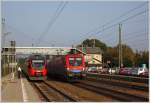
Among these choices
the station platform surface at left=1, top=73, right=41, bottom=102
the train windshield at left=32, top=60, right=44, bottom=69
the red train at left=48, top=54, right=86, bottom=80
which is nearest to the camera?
the station platform surface at left=1, top=73, right=41, bottom=102

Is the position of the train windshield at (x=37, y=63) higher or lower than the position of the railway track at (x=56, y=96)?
higher

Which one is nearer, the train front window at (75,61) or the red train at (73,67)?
the red train at (73,67)

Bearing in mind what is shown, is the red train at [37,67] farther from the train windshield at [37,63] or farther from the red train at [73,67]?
the red train at [73,67]

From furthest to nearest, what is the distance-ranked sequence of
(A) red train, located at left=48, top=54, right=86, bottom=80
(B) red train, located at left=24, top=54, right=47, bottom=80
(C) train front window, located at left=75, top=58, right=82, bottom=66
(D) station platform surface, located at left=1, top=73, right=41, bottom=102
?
(B) red train, located at left=24, top=54, right=47, bottom=80
(C) train front window, located at left=75, top=58, right=82, bottom=66
(A) red train, located at left=48, top=54, right=86, bottom=80
(D) station platform surface, located at left=1, top=73, right=41, bottom=102

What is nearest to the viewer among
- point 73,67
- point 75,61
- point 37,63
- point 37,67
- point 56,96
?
point 56,96

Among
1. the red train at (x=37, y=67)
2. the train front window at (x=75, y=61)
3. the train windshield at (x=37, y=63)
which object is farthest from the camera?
Result: the train windshield at (x=37, y=63)

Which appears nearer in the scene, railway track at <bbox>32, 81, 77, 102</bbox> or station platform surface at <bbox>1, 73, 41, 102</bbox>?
station platform surface at <bbox>1, 73, 41, 102</bbox>

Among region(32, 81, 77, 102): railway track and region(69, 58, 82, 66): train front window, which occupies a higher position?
region(69, 58, 82, 66): train front window

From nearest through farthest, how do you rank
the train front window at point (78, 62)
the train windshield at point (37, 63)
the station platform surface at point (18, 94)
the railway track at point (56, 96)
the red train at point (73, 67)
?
the station platform surface at point (18, 94), the railway track at point (56, 96), the red train at point (73, 67), the train front window at point (78, 62), the train windshield at point (37, 63)

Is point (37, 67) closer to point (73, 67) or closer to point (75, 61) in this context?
point (75, 61)

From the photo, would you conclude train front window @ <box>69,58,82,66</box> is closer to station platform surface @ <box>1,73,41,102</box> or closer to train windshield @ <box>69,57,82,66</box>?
train windshield @ <box>69,57,82,66</box>

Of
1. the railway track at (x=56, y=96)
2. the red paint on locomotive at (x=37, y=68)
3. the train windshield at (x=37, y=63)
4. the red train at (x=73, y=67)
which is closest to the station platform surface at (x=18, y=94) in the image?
the railway track at (x=56, y=96)

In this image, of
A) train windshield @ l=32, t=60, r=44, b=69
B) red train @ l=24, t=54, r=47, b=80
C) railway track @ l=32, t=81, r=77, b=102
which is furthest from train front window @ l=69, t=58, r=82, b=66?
railway track @ l=32, t=81, r=77, b=102

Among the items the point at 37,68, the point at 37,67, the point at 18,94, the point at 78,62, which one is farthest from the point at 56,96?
the point at 37,67
